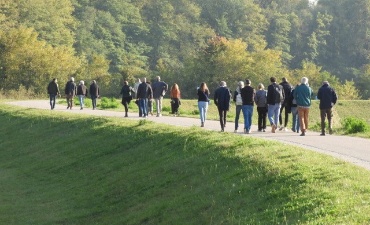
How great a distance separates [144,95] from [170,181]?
1870 cm

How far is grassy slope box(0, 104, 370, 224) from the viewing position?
1521 cm

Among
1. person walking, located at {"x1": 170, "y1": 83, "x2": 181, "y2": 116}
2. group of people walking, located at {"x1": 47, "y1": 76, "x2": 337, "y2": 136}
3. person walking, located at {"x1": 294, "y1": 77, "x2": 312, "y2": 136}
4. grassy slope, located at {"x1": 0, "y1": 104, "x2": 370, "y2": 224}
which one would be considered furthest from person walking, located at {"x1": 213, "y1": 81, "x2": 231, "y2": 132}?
person walking, located at {"x1": 170, "y1": 83, "x2": 181, "y2": 116}

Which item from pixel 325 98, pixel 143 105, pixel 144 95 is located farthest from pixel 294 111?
pixel 143 105

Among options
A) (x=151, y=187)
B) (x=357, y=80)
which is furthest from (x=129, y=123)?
(x=357, y=80)

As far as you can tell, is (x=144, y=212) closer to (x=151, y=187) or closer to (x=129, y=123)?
(x=151, y=187)

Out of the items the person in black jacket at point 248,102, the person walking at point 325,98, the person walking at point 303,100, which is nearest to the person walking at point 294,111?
the person walking at point 325,98

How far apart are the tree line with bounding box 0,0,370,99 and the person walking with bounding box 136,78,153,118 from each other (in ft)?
134

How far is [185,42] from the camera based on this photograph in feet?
413

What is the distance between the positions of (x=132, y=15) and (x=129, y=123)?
310ft

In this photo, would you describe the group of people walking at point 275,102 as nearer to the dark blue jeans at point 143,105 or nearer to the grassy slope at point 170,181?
the grassy slope at point 170,181

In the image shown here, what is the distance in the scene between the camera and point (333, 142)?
1029 inches

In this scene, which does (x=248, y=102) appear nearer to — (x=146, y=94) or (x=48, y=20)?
(x=146, y=94)

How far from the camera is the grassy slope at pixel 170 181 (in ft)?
49.9

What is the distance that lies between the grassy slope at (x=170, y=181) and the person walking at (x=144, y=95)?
5.11 meters
